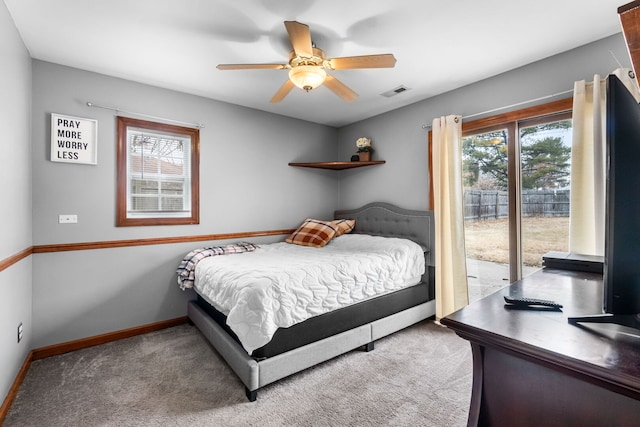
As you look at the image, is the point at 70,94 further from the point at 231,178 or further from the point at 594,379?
the point at 594,379

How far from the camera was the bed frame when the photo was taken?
1997 mm

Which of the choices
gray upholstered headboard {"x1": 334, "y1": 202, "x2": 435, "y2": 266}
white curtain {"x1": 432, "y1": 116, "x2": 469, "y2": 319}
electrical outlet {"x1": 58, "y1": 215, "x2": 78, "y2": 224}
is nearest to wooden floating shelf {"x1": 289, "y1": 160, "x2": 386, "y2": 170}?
gray upholstered headboard {"x1": 334, "y1": 202, "x2": 435, "y2": 266}

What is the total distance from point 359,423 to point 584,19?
312cm

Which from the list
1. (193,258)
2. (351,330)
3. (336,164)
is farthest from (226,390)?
(336,164)

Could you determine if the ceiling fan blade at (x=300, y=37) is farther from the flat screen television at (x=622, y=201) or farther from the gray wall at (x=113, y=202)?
the gray wall at (x=113, y=202)

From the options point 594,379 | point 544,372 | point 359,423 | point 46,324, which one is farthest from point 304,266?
point 46,324

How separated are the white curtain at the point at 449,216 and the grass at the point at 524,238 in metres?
0.29

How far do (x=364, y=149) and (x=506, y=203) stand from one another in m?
1.90

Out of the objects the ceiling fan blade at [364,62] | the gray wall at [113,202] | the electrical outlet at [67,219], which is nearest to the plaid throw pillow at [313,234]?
the gray wall at [113,202]

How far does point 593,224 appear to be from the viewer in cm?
224

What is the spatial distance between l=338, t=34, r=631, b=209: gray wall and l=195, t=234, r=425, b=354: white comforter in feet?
3.01

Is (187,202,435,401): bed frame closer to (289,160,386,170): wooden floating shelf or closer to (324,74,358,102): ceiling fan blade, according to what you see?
(289,160,386,170): wooden floating shelf

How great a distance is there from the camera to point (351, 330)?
249 centimetres

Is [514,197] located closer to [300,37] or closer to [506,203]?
[506,203]
